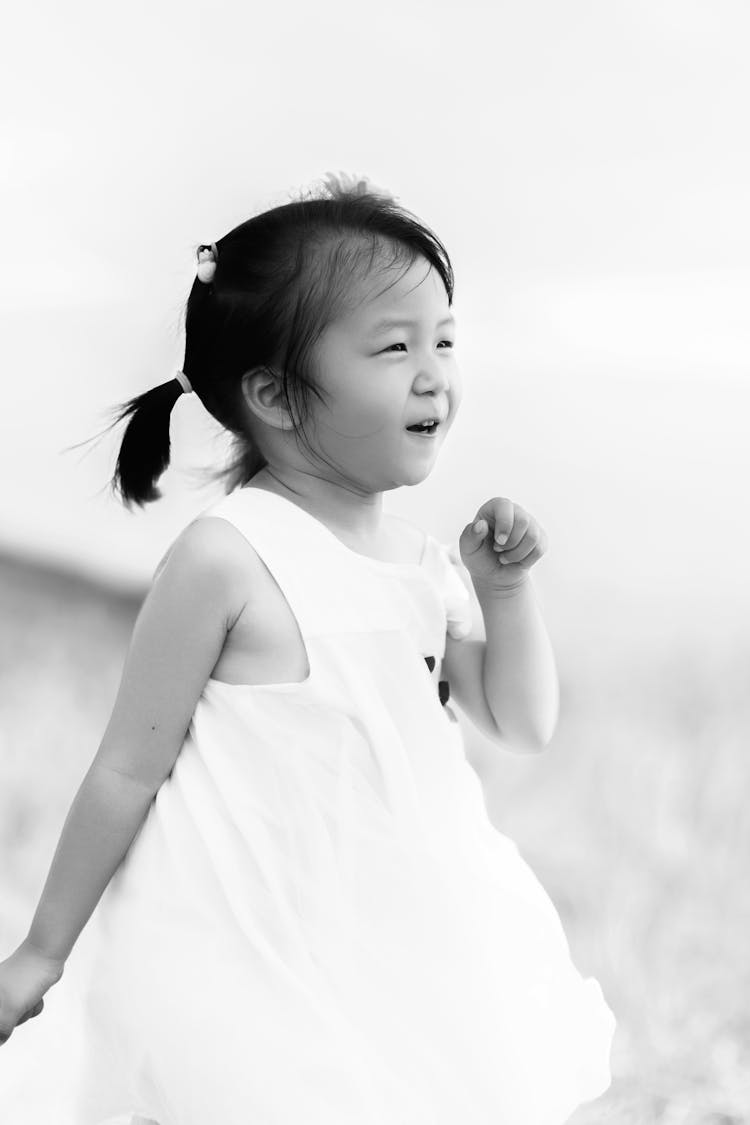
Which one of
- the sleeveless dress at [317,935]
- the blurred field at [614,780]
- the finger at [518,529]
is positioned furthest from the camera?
the blurred field at [614,780]

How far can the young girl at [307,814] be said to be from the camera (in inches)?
23.6

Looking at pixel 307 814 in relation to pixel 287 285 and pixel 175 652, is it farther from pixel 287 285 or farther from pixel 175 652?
pixel 287 285

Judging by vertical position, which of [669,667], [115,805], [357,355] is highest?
[357,355]

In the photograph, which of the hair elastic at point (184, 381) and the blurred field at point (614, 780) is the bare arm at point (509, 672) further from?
the blurred field at point (614, 780)

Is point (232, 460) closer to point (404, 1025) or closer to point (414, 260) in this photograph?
point (414, 260)

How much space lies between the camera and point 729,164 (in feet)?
4.29

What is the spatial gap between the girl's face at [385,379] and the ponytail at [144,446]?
124 mm

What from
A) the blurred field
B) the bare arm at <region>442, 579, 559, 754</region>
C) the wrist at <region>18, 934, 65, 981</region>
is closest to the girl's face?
the bare arm at <region>442, 579, 559, 754</region>

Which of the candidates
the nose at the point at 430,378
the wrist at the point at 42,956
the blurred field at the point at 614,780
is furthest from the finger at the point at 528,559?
the blurred field at the point at 614,780

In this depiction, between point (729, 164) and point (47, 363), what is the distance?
2.50 ft

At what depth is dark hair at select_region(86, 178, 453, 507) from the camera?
665mm

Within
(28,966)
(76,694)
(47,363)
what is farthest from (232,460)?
(76,694)

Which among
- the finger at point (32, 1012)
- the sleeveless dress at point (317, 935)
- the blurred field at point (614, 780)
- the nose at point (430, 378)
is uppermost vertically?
the nose at point (430, 378)

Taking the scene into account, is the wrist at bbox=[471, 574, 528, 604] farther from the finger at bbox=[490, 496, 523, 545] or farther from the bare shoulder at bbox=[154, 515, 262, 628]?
the bare shoulder at bbox=[154, 515, 262, 628]
